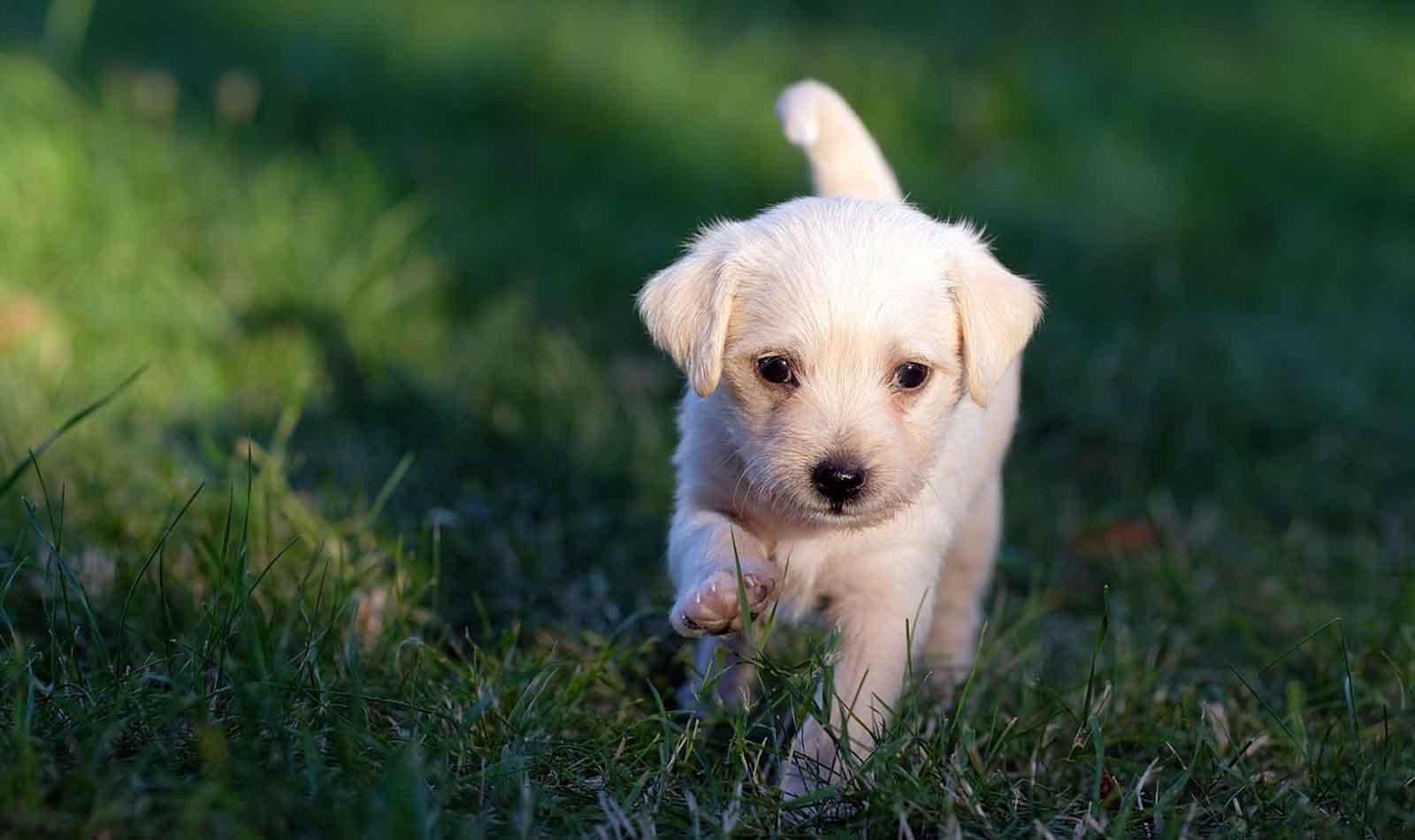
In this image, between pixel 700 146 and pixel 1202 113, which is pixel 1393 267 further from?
pixel 700 146

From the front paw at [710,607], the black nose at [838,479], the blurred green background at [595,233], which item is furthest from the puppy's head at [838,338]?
the blurred green background at [595,233]

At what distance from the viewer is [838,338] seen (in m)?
2.78

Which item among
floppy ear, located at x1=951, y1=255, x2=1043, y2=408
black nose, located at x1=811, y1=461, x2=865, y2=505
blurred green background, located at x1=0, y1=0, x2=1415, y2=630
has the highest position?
floppy ear, located at x1=951, y1=255, x2=1043, y2=408

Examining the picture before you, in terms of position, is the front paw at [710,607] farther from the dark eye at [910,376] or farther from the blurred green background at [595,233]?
the blurred green background at [595,233]

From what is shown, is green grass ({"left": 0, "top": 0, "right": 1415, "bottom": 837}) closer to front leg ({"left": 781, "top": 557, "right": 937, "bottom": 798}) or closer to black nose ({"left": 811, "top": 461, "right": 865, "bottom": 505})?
front leg ({"left": 781, "top": 557, "right": 937, "bottom": 798})

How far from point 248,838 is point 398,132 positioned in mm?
5496

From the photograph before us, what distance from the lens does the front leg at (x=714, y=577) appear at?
262 cm

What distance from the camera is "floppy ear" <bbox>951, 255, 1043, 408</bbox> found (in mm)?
2918

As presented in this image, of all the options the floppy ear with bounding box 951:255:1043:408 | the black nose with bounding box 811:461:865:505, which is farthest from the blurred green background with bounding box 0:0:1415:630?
the floppy ear with bounding box 951:255:1043:408

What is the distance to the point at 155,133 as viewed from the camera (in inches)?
232

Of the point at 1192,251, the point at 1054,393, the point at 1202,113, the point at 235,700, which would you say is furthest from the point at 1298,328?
the point at 235,700

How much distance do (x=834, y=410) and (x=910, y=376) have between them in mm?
200

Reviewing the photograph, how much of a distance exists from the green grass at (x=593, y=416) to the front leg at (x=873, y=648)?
113 mm

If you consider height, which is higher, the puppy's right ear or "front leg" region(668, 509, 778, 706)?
the puppy's right ear
